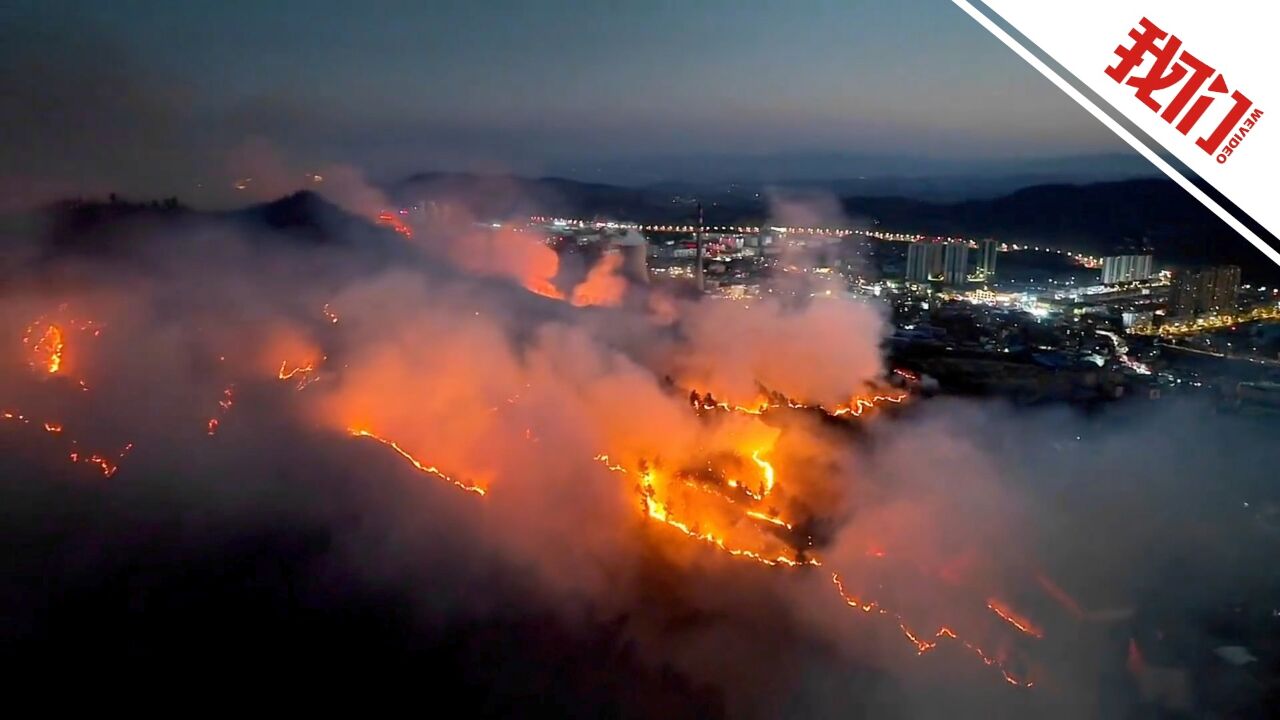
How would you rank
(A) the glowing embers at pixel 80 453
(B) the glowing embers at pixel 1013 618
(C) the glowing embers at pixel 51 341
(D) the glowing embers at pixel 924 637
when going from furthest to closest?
(C) the glowing embers at pixel 51 341 < (A) the glowing embers at pixel 80 453 < (B) the glowing embers at pixel 1013 618 < (D) the glowing embers at pixel 924 637

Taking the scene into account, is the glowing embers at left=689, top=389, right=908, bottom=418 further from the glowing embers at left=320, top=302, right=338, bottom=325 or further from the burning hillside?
the glowing embers at left=320, top=302, right=338, bottom=325

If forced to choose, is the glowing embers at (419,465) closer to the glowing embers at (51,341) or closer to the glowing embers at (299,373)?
the glowing embers at (299,373)

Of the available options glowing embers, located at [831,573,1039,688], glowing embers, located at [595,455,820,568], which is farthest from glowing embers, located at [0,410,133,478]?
glowing embers, located at [831,573,1039,688]

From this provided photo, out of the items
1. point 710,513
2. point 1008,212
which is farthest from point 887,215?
point 710,513

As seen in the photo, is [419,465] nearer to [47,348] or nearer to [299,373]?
[299,373]

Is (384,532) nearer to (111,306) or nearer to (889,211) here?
(111,306)

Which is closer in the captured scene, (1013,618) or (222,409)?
(1013,618)

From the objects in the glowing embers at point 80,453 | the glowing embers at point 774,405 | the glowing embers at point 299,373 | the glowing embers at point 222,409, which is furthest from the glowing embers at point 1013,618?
the glowing embers at point 80,453
